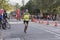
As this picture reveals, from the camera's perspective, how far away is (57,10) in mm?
77062

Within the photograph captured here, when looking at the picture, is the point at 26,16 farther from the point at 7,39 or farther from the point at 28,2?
the point at 28,2

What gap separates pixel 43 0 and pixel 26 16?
193 ft

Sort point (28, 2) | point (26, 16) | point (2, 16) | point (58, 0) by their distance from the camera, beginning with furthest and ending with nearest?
point (28, 2) → point (58, 0) → point (2, 16) → point (26, 16)

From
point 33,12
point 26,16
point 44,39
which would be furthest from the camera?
point 33,12

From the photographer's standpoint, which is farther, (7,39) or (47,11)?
(47,11)

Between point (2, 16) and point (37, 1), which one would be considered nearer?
point (2, 16)

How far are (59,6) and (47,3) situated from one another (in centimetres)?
371

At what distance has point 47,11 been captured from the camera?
80.8m

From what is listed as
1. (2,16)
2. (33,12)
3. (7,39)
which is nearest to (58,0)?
(33,12)

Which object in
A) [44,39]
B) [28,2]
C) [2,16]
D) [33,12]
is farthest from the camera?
[28,2]

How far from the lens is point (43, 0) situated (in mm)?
79562

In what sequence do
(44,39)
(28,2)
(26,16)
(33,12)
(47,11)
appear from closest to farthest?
(44,39)
(26,16)
(47,11)
(33,12)
(28,2)

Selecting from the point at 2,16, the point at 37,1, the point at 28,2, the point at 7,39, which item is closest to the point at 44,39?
the point at 7,39

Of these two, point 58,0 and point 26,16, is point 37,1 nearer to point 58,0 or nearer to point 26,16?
point 58,0
